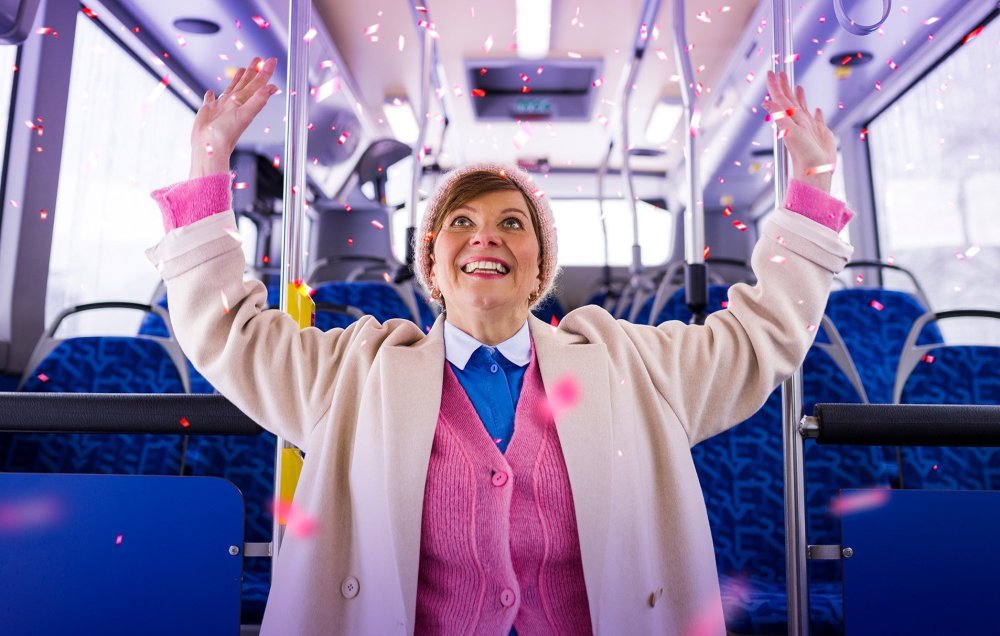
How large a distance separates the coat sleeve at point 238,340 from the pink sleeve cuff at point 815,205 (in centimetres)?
90

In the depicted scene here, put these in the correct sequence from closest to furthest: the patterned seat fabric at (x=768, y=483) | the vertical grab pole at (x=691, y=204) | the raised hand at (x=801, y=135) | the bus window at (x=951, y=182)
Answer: the raised hand at (x=801, y=135) < the vertical grab pole at (x=691, y=204) < the patterned seat fabric at (x=768, y=483) < the bus window at (x=951, y=182)

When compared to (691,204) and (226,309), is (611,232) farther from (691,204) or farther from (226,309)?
(226,309)

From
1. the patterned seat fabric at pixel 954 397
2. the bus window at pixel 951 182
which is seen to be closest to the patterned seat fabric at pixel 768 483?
the patterned seat fabric at pixel 954 397

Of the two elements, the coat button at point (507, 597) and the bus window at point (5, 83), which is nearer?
the coat button at point (507, 597)

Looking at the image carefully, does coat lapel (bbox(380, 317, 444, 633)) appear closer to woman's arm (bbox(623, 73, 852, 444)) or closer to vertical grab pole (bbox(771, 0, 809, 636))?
woman's arm (bbox(623, 73, 852, 444))

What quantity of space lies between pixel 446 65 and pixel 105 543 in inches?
179

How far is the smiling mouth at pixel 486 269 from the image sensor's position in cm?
148

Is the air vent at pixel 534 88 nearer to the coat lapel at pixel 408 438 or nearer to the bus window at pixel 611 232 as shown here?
the bus window at pixel 611 232

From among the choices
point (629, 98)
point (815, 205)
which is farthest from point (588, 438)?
point (629, 98)

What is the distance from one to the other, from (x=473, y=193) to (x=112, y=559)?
97cm

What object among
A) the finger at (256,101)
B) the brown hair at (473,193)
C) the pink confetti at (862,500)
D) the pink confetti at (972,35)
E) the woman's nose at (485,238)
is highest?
the pink confetti at (972,35)

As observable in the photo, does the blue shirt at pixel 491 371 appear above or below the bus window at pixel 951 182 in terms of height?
below

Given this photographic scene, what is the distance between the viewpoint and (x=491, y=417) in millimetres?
1387

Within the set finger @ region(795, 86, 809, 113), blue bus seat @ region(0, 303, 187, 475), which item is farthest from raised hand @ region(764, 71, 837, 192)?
blue bus seat @ region(0, 303, 187, 475)
